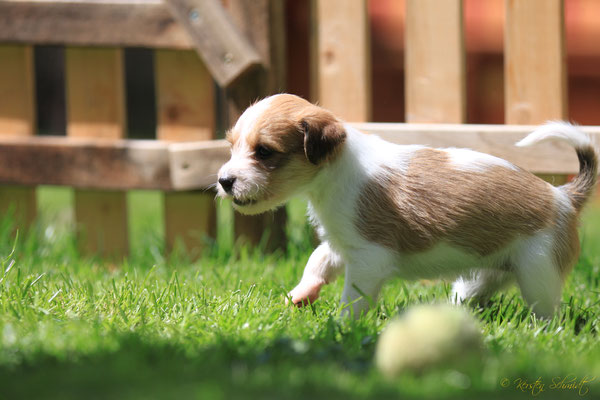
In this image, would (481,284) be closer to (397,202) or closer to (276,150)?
(397,202)

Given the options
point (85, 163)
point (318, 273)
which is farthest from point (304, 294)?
point (85, 163)

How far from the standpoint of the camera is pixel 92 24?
5.32 m

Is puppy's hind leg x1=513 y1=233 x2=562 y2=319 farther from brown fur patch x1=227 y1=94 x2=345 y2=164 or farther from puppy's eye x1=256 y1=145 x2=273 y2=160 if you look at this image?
puppy's eye x1=256 y1=145 x2=273 y2=160

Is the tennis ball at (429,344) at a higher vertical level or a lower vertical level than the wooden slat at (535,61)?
lower

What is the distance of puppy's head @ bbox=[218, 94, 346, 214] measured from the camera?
134 inches

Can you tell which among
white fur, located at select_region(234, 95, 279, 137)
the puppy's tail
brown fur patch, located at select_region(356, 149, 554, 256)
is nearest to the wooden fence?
the puppy's tail

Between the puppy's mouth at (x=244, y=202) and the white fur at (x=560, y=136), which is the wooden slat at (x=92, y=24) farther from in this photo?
the white fur at (x=560, y=136)

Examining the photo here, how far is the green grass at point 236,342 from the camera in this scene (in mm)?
2229

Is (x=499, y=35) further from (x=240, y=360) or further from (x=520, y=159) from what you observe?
(x=240, y=360)

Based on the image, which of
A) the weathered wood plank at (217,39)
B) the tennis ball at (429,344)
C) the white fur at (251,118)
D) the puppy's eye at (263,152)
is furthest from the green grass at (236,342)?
the weathered wood plank at (217,39)

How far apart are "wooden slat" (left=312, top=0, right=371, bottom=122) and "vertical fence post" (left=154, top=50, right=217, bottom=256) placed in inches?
33.5

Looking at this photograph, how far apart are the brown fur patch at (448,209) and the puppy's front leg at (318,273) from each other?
35 cm

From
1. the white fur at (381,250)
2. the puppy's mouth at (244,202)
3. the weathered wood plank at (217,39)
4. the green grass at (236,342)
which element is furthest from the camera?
the weathered wood plank at (217,39)

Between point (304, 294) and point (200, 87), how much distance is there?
7.33 ft
